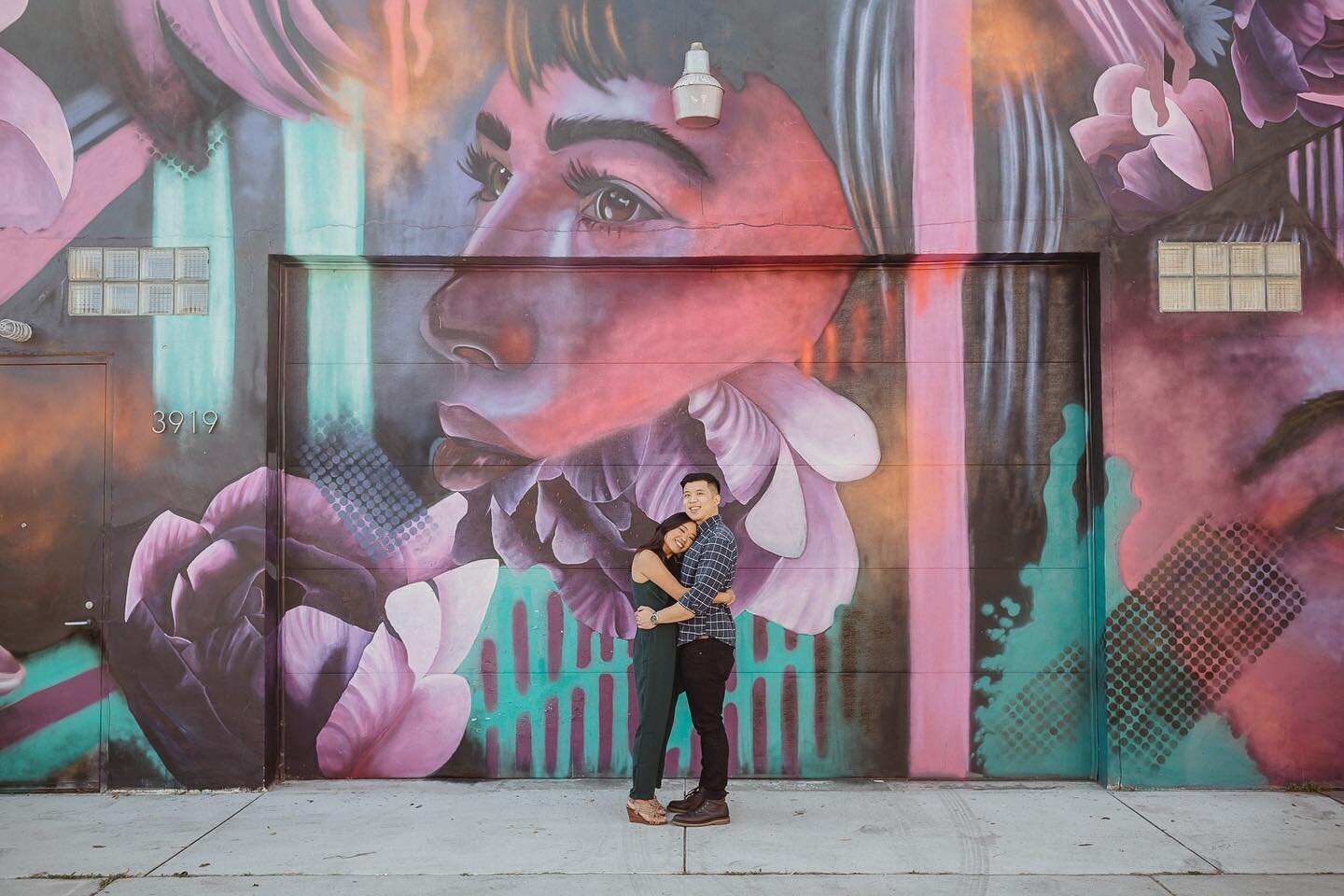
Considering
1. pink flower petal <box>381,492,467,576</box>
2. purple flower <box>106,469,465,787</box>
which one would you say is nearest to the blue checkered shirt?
pink flower petal <box>381,492,467,576</box>

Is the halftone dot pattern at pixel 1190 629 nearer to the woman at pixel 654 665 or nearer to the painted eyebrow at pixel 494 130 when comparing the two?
the woman at pixel 654 665

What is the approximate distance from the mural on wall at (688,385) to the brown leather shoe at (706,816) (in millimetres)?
993

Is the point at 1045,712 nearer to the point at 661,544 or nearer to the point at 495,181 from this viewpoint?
the point at 661,544

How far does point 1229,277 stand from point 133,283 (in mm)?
6706

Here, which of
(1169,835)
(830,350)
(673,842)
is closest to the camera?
(673,842)

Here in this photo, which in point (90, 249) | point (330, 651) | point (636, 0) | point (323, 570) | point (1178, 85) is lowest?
point (330, 651)

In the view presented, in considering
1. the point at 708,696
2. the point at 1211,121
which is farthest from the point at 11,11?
the point at 1211,121

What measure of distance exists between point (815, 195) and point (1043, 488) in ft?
7.60

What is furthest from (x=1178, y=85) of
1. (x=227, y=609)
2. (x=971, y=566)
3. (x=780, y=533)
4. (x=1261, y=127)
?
(x=227, y=609)

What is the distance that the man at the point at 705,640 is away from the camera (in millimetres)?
6133

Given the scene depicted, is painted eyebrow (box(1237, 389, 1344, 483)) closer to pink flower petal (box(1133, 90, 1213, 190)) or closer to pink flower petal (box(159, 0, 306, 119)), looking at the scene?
pink flower petal (box(1133, 90, 1213, 190))

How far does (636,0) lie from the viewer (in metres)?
7.11

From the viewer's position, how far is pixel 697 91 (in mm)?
6863

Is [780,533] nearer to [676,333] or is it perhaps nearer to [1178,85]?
[676,333]
